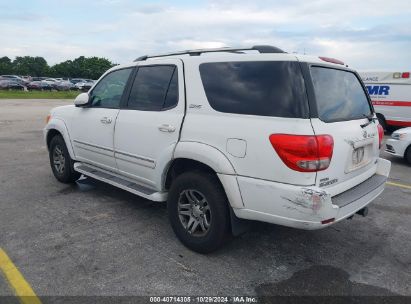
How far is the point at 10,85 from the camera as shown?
4175cm

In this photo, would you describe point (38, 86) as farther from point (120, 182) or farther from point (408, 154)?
point (120, 182)

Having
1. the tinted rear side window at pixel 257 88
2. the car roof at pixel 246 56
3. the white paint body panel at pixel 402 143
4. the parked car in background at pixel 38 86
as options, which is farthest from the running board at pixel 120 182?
the parked car in background at pixel 38 86

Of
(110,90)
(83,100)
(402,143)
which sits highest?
(110,90)

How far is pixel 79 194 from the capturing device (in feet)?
17.7

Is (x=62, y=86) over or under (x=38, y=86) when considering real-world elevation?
under

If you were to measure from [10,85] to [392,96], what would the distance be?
4076cm

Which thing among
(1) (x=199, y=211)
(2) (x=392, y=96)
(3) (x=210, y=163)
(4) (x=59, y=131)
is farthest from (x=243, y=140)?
(2) (x=392, y=96)

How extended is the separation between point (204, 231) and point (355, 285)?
1414mm

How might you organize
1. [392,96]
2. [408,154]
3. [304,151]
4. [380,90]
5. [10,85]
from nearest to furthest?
[304,151], [408,154], [392,96], [380,90], [10,85]

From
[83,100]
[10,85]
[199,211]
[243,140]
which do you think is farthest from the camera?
[10,85]

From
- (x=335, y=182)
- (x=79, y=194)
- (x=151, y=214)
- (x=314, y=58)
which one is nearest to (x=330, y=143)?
(x=335, y=182)

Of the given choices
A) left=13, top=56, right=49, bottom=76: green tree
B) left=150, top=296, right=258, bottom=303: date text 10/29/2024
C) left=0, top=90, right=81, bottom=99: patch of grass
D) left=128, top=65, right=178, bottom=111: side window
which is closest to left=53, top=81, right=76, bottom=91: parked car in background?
left=0, top=90, right=81, bottom=99: patch of grass

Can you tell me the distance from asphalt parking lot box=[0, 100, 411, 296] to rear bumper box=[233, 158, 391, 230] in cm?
59

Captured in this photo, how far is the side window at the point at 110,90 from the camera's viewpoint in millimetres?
4621
